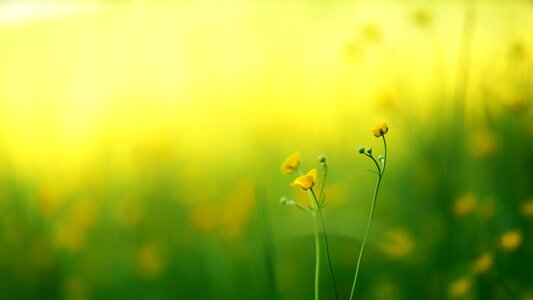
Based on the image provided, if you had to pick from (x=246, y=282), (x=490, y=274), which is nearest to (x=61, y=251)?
(x=246, y=282)

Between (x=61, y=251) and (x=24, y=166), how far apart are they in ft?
1.50

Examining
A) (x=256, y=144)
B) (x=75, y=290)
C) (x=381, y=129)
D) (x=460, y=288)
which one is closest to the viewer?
(x=381, y=129)

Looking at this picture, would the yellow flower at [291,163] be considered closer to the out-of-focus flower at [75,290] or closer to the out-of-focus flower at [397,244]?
the out-of-focus flower at [397,244]

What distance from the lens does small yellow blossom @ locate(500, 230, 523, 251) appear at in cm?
139

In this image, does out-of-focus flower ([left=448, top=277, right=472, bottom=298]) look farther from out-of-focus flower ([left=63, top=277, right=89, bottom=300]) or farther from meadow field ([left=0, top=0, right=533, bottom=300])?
out-of-focus flower ([left=63, top=277, right=89, bottom=300])

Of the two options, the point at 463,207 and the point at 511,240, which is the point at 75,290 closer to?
the point at 463,207

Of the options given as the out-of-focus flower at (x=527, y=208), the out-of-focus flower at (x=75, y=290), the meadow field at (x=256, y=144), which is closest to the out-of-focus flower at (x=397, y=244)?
the meadow field at (x=256, y=144)

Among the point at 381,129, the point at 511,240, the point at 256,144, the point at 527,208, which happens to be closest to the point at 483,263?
the point at 511,240

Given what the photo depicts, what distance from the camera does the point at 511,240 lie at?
54.7 inches

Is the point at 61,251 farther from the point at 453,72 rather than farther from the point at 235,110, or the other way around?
the point at 453,72

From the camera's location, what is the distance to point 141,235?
2.11 metres

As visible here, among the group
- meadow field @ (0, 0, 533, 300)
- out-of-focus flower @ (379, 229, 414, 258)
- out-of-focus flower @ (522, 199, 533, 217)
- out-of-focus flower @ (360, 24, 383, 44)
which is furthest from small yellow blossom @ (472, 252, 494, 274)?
out-of-focus flower @ (360, 24, 383, 44)

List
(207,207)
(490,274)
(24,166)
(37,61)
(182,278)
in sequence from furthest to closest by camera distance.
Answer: (37,61) < (24,166) < (207,207) < (182,278) < (490,274)

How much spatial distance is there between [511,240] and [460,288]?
0.43 feet
